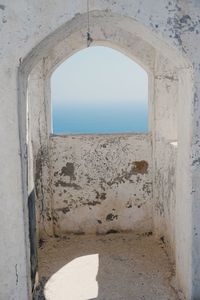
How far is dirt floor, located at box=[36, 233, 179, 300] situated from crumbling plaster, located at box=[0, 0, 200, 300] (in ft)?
2.15

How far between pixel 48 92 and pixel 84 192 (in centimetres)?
159

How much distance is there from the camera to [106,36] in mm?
5301

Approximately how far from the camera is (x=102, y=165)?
5.79 meters

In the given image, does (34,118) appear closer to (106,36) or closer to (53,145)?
(53,145)

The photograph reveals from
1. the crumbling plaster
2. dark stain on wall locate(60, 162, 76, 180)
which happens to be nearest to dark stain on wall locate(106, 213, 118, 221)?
dark stain on wall locate(60, 162, 76, 180)

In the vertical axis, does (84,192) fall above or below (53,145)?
below

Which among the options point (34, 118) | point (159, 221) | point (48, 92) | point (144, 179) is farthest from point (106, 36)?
point (159, 221)

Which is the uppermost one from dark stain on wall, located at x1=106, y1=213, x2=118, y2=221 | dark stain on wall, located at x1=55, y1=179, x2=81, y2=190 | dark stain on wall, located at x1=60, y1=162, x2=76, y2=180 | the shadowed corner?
dark stain on wall, located at x1=60, y1=162, x2=76, y2=180

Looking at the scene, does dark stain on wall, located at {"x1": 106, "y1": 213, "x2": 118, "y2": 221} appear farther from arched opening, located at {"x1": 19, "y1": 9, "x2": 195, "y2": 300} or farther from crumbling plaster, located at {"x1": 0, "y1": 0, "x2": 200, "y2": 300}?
crumbling plaster, located at {"x1": 0, "y1": 0, "x2": 200, "y2": 300}

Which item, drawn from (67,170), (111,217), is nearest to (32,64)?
(67,170)

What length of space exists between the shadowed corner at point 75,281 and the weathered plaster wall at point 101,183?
3.07ft

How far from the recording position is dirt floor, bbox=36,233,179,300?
13.4ft

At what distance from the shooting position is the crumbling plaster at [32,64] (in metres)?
3.15

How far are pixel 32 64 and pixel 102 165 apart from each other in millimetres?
2507
